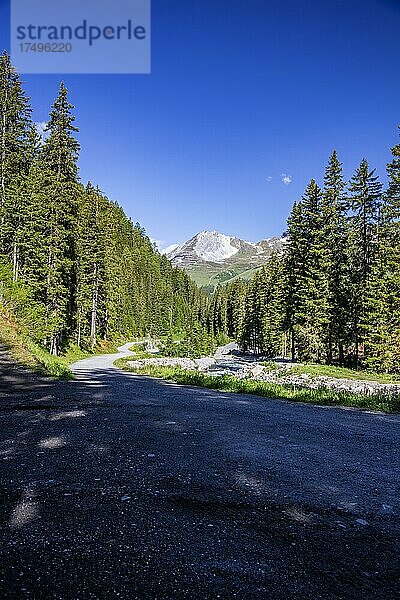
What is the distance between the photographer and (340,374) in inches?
1057

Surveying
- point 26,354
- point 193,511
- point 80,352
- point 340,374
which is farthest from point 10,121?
point 193,511

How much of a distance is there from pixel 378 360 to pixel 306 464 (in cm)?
2611

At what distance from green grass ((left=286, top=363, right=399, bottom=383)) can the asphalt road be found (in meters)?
20.1

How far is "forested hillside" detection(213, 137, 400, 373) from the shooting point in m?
28.6

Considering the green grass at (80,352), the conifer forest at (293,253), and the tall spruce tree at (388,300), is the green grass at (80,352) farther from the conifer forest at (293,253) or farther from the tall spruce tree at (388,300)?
the tall spruce tree at (388,300)

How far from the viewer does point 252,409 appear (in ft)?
29.4

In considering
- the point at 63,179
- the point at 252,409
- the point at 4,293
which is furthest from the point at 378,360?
the point at 63,179

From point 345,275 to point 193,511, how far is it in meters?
34.1

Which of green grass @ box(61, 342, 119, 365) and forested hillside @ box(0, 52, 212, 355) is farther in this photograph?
green grass @ box(61, 342, 119, 365)

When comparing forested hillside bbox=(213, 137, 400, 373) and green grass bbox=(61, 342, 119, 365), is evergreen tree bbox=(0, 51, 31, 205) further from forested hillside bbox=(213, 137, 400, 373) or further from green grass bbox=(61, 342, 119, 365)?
forested hillside bbox=(213, 137, 400, 373)

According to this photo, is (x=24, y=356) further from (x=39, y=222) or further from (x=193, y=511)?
(x=39, y=222)

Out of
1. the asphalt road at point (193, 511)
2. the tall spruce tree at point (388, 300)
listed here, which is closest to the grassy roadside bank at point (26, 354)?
the asphalt road at point (193, 511)

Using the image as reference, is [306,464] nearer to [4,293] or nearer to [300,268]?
[4,293]

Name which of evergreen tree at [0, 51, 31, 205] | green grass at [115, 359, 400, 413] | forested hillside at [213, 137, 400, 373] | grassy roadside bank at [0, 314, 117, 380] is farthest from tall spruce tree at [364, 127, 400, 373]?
evergreen tree at [0, 51, 31, 205]
